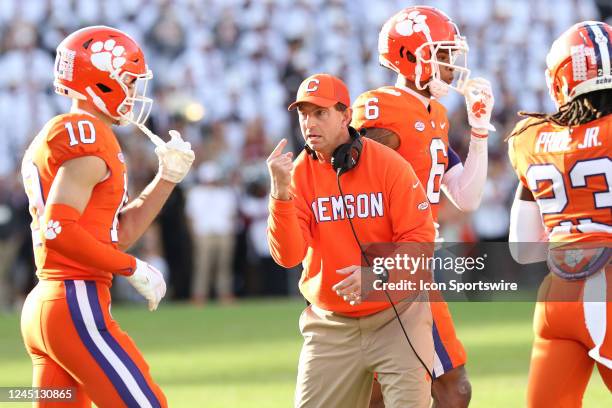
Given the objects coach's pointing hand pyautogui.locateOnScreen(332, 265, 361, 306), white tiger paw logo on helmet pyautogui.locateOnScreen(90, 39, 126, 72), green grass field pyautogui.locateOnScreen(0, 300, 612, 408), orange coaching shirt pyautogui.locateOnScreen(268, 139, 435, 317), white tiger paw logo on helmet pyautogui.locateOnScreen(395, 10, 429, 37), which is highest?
white tiger paw logo on helmet pyautogui.locateOnScreen(395, 10, 429, 37)

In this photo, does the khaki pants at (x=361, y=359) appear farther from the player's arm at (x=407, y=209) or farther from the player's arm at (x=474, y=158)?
the player's arm at (x=474, y=158)

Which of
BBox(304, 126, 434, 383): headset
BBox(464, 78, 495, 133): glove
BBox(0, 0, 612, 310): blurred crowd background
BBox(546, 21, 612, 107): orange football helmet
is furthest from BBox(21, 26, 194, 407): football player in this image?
BBox(0, 0, 612, 310): blurred crowd background

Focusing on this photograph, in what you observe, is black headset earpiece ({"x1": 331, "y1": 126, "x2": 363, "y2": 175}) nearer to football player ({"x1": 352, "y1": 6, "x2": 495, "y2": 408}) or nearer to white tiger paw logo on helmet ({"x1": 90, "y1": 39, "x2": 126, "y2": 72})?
football player ({"x1": 352, "y1": 6, "x2": 495, "y2": 408})

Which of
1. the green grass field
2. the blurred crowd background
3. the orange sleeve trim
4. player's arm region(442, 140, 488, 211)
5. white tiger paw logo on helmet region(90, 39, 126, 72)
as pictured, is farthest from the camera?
the blurred crowd background

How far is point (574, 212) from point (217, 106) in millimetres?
12466

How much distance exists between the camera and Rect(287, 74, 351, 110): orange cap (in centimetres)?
552

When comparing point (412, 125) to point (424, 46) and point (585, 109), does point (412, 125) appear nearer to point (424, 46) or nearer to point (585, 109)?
point (424, 46)

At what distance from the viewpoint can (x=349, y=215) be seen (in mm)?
5570

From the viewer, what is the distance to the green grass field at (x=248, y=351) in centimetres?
902

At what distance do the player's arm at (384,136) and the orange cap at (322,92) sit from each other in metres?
0.66

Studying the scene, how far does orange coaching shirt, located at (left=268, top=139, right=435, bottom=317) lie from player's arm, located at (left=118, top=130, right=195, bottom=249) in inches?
22.5

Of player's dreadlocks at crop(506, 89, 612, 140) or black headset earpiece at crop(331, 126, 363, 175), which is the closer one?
player's dreadlocks at crop(506, 89, 612, 140)

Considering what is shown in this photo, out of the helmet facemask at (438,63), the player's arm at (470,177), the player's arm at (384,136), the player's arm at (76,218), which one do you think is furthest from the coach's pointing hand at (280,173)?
the player's arm at (470,177)

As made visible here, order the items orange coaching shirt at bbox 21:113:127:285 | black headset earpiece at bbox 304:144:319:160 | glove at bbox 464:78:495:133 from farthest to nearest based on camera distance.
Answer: glove at bbox 464:78:495:133 < black headset earpiece at bbox 304:144:319:160 < orange coaching shirt at bbox 21:113:127:285
